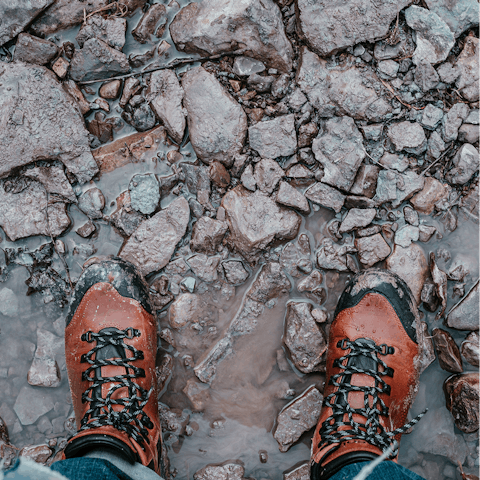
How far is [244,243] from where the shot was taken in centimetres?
238

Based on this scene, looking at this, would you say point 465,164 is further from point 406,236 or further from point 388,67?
point 388,67

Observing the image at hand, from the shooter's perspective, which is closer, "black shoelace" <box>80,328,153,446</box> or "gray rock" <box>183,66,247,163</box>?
"black shoelace" <box>80,328,153,446</box>

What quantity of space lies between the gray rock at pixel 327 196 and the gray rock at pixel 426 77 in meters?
0.82

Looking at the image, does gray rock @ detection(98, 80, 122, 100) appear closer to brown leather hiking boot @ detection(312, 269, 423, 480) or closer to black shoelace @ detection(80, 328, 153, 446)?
black shoelace @ detection(80, 328, 153, 446)

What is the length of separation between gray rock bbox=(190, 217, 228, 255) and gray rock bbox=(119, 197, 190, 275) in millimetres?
91

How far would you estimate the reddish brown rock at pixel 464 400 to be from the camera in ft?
7.61

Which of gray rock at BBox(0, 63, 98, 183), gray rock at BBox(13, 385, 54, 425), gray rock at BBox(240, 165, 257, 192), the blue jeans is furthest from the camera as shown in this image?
gray rock at BBox(13, 385, 54, 425)

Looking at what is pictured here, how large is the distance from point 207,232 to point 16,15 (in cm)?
176

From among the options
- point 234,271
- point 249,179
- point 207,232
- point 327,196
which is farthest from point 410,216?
point 207,232

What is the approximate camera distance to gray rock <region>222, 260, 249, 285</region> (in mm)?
2457

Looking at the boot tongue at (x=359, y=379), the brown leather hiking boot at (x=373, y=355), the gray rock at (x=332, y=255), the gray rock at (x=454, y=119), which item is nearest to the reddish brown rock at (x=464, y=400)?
the brown leather hiking boot at (x=373, y=355)

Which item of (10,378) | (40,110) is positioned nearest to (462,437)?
(10,378)

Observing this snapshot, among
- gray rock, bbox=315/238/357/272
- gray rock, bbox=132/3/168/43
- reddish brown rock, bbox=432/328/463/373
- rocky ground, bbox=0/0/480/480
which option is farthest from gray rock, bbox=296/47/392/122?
reddish brown rock, bbox=432/328/463/373

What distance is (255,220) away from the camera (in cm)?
238
